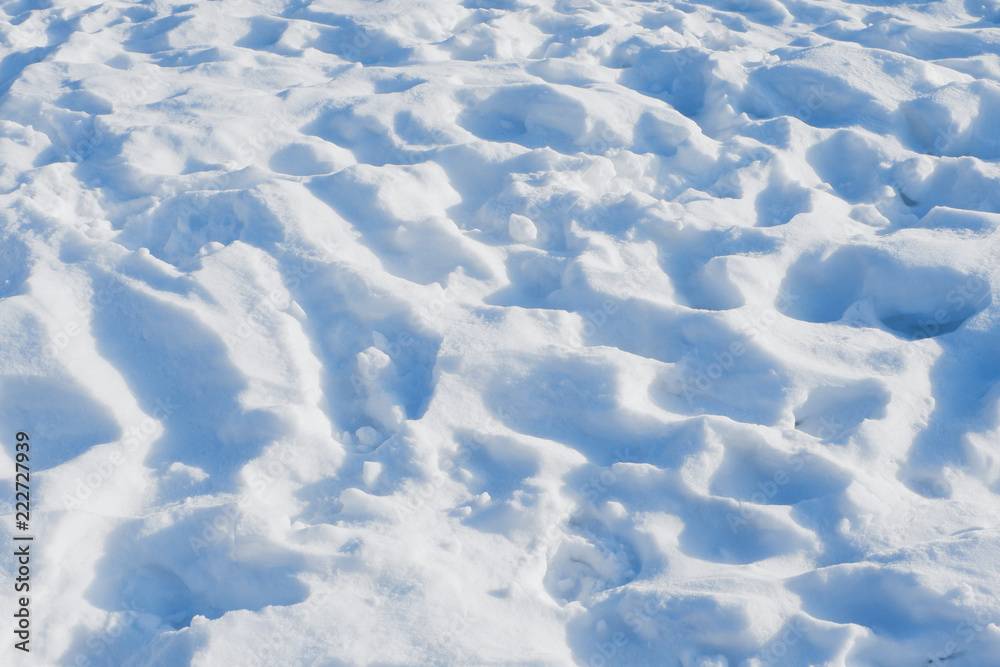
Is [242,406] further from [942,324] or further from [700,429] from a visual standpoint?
[942,324]

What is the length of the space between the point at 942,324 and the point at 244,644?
220 centimetres

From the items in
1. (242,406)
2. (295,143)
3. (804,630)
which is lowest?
(804,630)

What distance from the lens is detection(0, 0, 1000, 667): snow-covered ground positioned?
5.52 feet

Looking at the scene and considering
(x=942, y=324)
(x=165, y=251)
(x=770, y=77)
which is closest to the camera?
(x=942, y=324)

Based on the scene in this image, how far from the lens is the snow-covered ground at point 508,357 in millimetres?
1683

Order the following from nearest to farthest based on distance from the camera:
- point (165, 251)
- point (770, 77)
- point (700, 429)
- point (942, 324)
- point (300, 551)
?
point (300, 551) → point (700, 429) → point (942, 324) → point (165, 251) → point (770, 77)

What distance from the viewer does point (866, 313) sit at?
2.42 m

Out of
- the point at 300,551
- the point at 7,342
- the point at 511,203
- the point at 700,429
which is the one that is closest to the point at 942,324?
the point at 700,429

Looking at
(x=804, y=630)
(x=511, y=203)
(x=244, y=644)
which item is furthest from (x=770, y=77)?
(x=244, y=644)

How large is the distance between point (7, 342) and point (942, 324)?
9.23ft

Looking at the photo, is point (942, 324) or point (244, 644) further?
point (942, 324)

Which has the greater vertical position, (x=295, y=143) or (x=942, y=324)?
(x=295, y=143)

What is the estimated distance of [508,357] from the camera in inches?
86.7

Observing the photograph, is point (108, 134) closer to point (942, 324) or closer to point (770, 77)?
point (770, 77)
